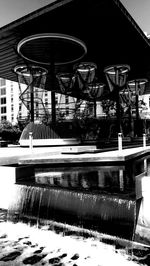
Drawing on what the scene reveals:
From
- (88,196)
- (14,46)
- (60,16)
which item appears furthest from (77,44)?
(88,196)

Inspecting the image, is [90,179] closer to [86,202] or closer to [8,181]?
[86,202]

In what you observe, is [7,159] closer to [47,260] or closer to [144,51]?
[47,260]

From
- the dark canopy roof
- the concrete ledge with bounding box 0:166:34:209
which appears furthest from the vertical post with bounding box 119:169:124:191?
the dark canopy roof

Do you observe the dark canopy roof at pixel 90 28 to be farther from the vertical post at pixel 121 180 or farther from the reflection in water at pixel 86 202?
the reflection in water at pixel 86 202

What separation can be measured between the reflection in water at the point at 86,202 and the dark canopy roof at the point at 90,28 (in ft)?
24.6

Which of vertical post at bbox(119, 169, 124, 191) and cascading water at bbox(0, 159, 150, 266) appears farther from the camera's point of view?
vertical post at bbox(119, 169, 124, 191)

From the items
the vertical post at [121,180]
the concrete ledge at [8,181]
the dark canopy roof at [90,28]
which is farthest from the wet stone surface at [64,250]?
the dark canopy roof at [90,28]

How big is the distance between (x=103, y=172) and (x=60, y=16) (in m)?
7.63

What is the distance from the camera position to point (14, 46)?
13922mm

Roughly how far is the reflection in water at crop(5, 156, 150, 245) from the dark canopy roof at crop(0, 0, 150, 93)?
295 inches

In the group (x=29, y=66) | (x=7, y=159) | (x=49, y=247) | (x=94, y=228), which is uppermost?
(x=29, y=66)

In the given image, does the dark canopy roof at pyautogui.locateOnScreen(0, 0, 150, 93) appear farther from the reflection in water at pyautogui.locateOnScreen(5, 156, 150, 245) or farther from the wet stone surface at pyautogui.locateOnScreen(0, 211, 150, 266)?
the wet stone surface at pyautogui.locateOnScreen(0, 211, 150, 266)

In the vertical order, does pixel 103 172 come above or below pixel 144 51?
below

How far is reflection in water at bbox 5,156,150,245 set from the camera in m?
4.55
